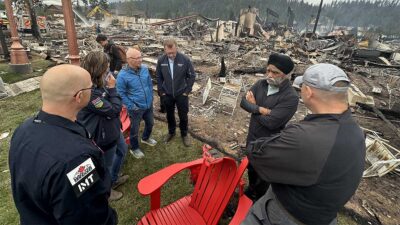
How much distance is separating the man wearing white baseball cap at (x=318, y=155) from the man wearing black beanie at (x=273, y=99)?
4.19ft

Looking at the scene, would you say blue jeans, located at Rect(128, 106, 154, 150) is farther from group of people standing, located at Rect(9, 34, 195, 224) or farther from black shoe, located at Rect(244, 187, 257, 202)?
group of people standing, located at Rect(9, 34, 195, 224)

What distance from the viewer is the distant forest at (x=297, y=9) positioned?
98.8 metres

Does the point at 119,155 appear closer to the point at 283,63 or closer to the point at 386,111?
the point at 283,63

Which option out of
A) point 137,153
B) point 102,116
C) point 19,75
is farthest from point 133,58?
point 19,75

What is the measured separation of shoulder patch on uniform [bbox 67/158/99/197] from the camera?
136 centimetres

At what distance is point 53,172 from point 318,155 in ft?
5.13

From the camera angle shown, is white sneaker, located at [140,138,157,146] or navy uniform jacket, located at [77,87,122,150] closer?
navy uniform jacket, located at [77,87,122,150]

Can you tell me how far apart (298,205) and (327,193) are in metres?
0.21

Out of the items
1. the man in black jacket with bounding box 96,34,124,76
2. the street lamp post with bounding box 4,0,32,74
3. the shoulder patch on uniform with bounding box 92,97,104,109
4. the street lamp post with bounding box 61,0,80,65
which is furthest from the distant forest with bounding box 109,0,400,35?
the shoulder patch on uniform with bounding box 92,97,104,109

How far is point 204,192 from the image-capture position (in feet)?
9.80

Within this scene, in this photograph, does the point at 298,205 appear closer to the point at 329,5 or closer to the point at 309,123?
the point at 309,123

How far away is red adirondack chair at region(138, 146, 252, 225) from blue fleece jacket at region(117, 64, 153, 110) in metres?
1.74

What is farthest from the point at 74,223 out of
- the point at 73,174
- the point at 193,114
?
the point at 193,114

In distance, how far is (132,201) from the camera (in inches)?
143
